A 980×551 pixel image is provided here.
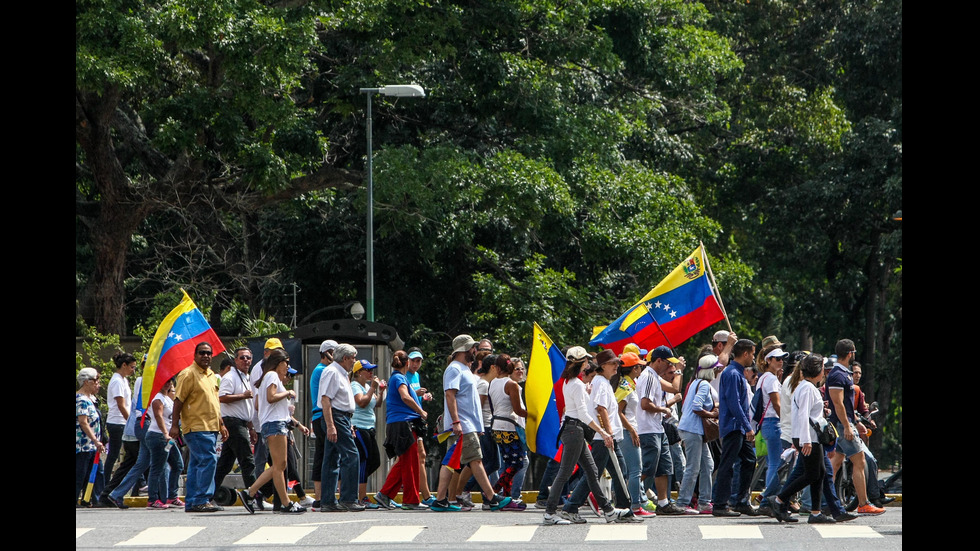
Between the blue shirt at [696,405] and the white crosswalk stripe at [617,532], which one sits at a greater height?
the blue shirt at [696,405]

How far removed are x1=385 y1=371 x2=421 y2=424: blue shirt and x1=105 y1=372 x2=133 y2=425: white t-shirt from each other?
302 centimetres

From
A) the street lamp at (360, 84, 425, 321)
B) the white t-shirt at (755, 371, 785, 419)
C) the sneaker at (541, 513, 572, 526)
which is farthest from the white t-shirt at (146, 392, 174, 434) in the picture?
the street lamp at (360, 84, 425, 321)

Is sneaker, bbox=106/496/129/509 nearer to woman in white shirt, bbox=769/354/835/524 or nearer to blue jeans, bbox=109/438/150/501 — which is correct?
blue jeans, bbox=109/438/150/501

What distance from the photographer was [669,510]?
13648 millimetres

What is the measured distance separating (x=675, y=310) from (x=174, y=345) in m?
5.87

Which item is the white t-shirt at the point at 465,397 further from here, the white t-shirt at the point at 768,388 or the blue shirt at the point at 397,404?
the white t-shirt at the point at 768,388

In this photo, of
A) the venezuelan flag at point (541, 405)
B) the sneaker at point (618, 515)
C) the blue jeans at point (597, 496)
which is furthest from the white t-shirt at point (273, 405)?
the sneaker at point (618, 515)

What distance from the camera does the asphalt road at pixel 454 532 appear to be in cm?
1076

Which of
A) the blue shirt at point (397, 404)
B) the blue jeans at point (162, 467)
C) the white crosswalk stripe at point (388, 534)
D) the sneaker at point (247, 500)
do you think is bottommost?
the white crosswalk stripe at point (388, 534)

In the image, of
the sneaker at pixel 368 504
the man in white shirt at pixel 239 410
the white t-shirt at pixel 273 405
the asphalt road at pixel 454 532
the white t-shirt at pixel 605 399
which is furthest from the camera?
the sneaker at pixel 368 504

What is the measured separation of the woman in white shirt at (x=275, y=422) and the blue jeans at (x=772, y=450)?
4447mm

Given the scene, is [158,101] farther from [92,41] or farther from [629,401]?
[629,401]

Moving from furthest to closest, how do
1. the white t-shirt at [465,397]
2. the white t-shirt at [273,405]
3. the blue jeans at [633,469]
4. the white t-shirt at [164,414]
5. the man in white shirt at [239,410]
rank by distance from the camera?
the white t-shirt at [164,414] → the man in white shirt at [239,410] → the white t-shirt at [465,397] → the white t-shirt at [273,405] → the blue jeans at [633,469]

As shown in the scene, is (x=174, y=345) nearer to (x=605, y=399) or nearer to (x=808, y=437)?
(x=605, y=399)
